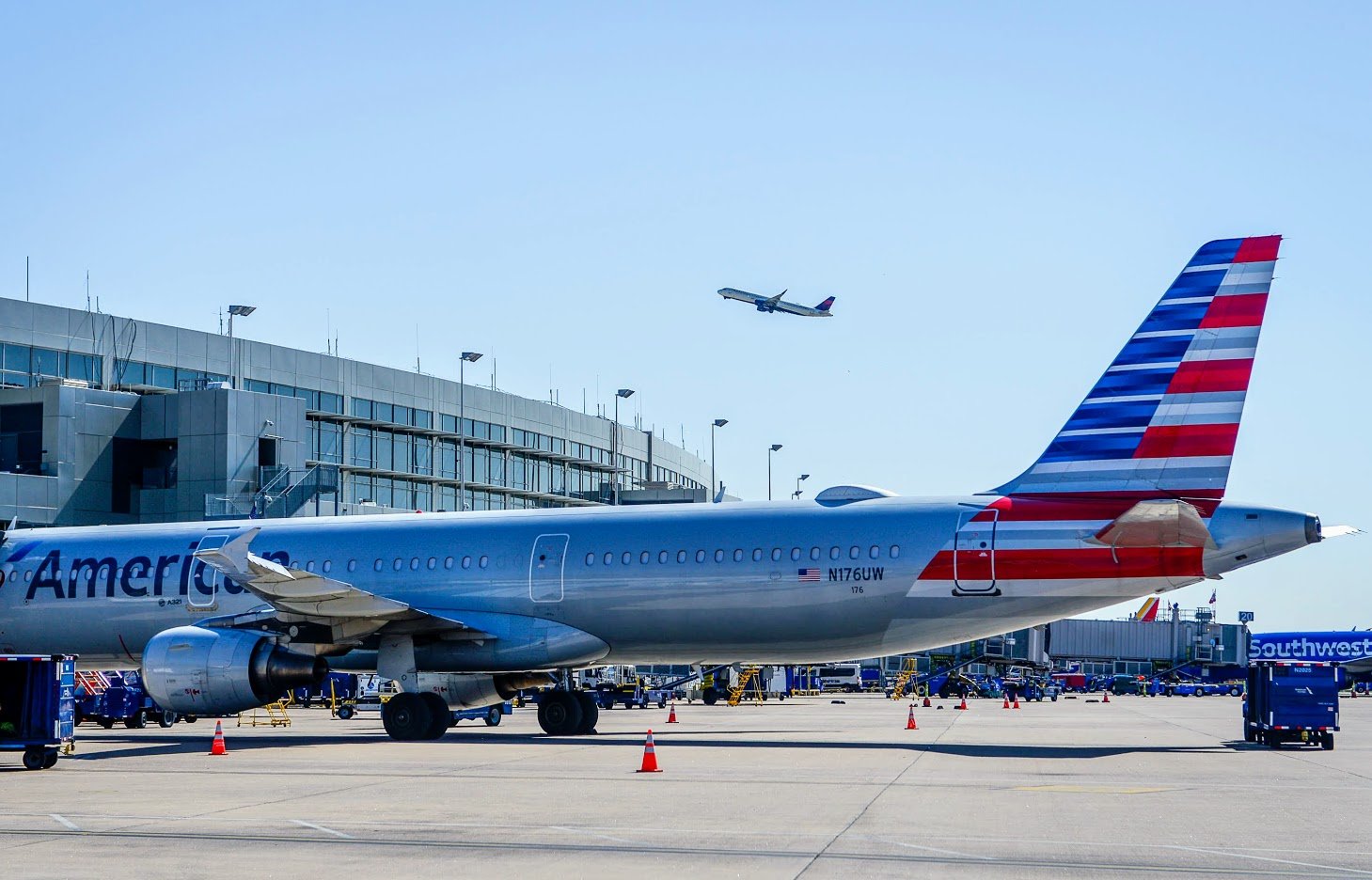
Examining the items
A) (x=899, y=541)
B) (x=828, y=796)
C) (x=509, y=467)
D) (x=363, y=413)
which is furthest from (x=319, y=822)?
(x=509, y=467)

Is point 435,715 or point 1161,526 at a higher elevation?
point 1161,526

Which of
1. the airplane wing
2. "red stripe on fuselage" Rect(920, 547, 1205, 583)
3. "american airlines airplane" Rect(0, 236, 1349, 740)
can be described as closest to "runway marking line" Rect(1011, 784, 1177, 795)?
"red stripe on fuselage" Rect(920, 547, 1205, 583)

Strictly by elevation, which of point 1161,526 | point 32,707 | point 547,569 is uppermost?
point 1161,526

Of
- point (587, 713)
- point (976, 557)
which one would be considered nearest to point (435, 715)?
point (587, 713)

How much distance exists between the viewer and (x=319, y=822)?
46.1ft

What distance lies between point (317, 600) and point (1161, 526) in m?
14.3

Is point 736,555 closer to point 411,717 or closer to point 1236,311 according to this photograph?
point 411,717

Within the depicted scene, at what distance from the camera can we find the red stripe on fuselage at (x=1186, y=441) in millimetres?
24344

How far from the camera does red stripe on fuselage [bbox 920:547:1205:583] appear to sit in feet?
78.1

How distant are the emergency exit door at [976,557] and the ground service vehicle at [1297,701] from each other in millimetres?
5830

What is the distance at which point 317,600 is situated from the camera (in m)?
26.7

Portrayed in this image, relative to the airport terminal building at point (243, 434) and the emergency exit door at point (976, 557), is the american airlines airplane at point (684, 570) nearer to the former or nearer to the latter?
the emergency exit door at point (976, 557)

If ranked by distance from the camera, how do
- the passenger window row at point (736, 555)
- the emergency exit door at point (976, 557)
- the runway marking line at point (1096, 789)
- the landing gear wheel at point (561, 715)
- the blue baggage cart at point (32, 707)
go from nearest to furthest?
Result: the runway marking line at point (1096, 789) → the blue baggage cart at point (32, 707) → the emergency exit door at point (976, 557) → the passenger window row at point (736, 555) → the landing gear wheel at point (561, 715)

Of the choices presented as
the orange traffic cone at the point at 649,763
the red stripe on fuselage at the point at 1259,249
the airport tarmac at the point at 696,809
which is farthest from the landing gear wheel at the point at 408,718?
the red stripe on fuselage at the point at 1259,249
